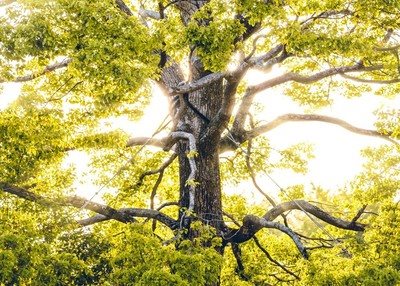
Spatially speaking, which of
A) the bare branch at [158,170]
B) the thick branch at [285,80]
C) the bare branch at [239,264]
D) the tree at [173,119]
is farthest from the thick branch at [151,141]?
the bare branch at [239,264]

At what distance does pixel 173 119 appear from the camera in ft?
29.0

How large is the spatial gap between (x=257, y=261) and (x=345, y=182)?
245cm

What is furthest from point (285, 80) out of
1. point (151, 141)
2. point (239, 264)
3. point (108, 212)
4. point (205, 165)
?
point (108, 212)

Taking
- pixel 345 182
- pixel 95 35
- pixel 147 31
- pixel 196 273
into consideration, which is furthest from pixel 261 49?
pixel 196 273

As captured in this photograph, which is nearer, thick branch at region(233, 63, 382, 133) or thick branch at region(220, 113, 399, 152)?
thick branch at region(233, 63, 382, 133)

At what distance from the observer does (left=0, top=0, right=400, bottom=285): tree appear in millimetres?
6105

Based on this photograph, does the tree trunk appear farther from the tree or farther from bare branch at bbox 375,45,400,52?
bare branch at bbox 375,45,400,52

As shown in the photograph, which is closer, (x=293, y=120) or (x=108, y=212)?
(x=108, y=212)

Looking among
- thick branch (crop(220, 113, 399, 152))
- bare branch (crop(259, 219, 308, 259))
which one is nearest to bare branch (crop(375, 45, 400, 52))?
thick branch (crop(220, 113, 399, 152))

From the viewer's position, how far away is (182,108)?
27.7 feet

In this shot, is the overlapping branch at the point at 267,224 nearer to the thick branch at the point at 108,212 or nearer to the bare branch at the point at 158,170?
the thick branch at the point at 108,212

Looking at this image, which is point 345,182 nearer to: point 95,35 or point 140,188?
point 140,188

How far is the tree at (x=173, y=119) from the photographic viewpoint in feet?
20.0

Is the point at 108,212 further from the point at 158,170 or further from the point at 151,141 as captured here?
the point at 158,170
